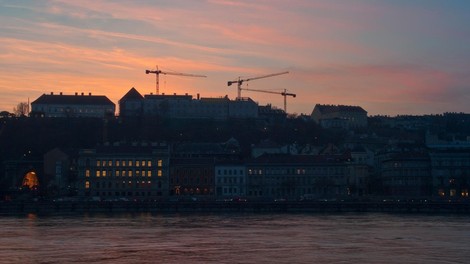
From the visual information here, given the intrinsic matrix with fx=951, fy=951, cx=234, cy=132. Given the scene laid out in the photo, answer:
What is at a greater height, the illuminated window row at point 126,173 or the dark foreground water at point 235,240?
the illuminated window row at point 126,173

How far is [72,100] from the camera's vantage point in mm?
144125

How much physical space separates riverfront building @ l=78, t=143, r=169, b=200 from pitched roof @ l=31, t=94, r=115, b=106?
43.6 metres

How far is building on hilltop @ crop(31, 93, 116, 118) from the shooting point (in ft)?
464

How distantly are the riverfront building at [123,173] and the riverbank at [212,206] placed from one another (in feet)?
52.5

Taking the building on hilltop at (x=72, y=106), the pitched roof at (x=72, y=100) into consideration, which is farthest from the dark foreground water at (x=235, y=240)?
the pitched roof at (x=72, y=100)

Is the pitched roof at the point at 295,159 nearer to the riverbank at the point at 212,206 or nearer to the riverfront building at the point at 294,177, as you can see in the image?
the riverfront building at the point at 294,177

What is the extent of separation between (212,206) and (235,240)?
3526 centimetres

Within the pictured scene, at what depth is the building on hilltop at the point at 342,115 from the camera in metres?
159

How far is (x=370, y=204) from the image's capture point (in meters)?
82.4

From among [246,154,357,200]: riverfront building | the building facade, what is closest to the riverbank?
[246,154,357,200]: riverfront building

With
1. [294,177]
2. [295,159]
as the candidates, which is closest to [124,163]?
[294,177]

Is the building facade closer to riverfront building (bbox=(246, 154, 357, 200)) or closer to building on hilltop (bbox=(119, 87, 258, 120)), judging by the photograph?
riverfront building (bbox=(246, 154, 357, 200))

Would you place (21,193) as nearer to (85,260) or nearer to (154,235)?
(154,235)

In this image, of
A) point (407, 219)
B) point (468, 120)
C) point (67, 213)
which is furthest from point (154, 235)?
point (468, 120)
